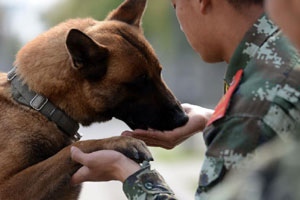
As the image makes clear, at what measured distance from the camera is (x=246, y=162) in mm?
1636

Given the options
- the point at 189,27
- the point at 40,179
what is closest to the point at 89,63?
the point at 40,179

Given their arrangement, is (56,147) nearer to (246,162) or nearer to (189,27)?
(189,27)

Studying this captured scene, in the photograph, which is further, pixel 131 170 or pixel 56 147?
pixel 56 147

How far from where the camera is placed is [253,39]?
1.97 metres

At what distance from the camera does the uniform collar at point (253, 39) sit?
76.6 inches

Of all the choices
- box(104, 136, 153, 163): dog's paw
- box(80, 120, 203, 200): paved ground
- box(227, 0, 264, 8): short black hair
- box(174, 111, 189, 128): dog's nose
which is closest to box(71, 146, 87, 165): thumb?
box(104, 136, 153, 163): dog's paw

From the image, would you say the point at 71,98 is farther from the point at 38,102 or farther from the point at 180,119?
the point at 180,119

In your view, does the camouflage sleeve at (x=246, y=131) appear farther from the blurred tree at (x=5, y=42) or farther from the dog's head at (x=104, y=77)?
the blurred tree at (x=5, y=42)

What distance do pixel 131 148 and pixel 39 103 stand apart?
2.21 ft

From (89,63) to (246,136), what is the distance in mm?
1567

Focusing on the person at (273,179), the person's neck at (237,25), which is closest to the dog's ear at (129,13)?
the person's neck at (237,25)

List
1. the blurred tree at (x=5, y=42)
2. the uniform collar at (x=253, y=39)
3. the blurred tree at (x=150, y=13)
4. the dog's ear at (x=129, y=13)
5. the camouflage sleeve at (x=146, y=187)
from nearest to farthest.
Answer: the uniform collar at (x=253, y=39), the camouflage sleeve at (x=146, y=187), the dog's ear at (x=129, y=13), the blurred tree at (x=150, y=13), the blurred tree at (x=5, y=42)

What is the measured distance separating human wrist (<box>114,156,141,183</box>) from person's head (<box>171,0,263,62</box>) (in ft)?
2.08

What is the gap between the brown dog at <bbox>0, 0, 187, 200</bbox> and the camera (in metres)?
2.72
